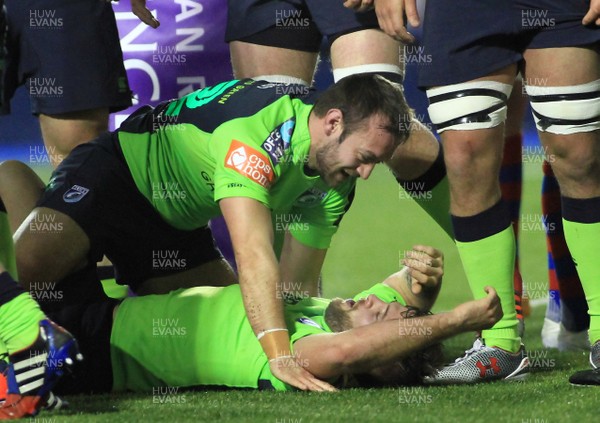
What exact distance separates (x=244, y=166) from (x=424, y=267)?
64 centimetres

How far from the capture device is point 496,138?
3.62m

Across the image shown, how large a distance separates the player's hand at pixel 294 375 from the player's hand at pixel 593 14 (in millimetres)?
1258

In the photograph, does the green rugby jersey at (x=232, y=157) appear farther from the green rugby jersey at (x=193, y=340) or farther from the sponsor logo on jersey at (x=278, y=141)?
the green rugby jersey at (x=193, y=340)

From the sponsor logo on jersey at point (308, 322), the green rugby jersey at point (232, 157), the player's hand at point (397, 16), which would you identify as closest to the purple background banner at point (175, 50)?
the green rugby jersey at point (232, 157)

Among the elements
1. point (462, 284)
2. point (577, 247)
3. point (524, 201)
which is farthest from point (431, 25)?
point (524, 201)

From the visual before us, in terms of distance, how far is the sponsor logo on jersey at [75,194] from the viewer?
3975mm

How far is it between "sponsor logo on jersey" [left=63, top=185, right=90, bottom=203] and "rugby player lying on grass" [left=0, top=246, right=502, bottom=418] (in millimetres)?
422

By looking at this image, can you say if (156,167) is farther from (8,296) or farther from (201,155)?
(8,296)

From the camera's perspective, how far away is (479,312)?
3.33 meters

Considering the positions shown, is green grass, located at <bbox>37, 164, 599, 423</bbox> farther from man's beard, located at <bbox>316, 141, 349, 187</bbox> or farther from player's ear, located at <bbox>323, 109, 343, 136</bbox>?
player's ear, located at <bbox>323, 109, 343, 136</bbox>


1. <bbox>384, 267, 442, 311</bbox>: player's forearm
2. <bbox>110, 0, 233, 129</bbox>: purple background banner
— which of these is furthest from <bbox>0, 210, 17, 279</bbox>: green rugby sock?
<bbox>110, 0, 233, 129</bbox>: purple background banner

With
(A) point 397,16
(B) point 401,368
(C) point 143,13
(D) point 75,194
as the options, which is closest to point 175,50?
(C) point 143,13

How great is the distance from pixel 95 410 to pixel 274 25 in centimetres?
174

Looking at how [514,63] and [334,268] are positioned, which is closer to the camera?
[514,63]
